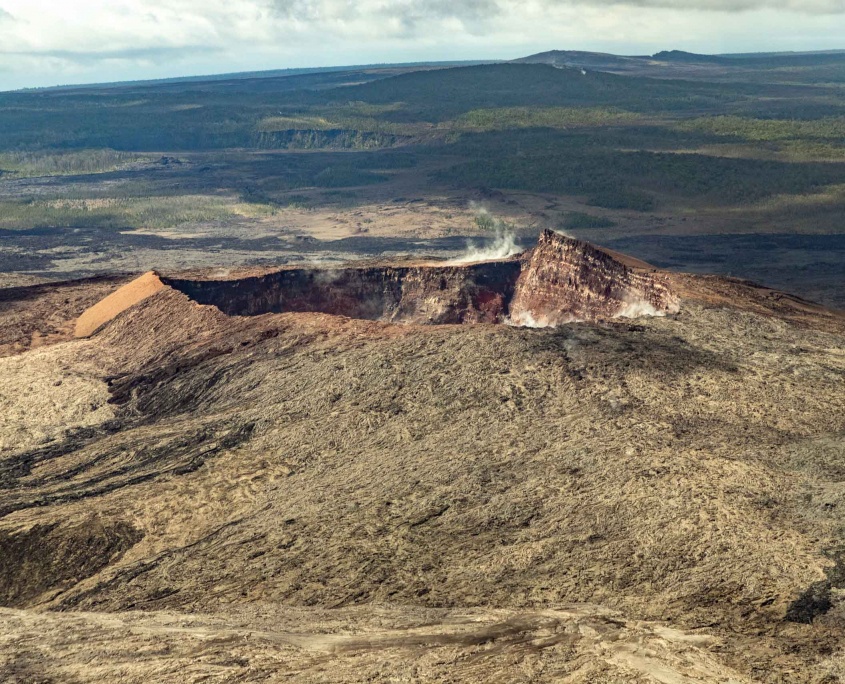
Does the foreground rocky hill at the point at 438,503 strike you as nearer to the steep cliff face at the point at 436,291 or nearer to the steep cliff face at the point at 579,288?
the steep cliff face at the point at 579,288

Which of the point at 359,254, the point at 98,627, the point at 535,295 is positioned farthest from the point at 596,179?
the point at 98,627

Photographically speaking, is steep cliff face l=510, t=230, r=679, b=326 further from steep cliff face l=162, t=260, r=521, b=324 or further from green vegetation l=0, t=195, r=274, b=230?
green vegetation l=0, t=195, r=274, b=230

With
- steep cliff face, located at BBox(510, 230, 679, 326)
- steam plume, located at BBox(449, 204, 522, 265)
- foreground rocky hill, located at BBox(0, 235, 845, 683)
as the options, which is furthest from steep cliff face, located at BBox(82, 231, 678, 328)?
steam plume, located at BBox(449, 204, 522, 265)

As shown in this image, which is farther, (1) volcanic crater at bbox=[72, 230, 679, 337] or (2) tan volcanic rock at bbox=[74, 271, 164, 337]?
(2) tan volcanic rock at bbox=[74, 271, 164, 337]

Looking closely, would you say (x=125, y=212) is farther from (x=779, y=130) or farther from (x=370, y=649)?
(x=370, y=649)

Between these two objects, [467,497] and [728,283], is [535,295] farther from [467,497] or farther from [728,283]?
[467,497]

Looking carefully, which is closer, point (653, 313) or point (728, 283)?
A: point (653, 313)

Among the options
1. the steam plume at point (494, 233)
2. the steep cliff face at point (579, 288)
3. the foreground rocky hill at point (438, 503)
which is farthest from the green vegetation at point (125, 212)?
the foreground rocky hill at point (438, 503)
